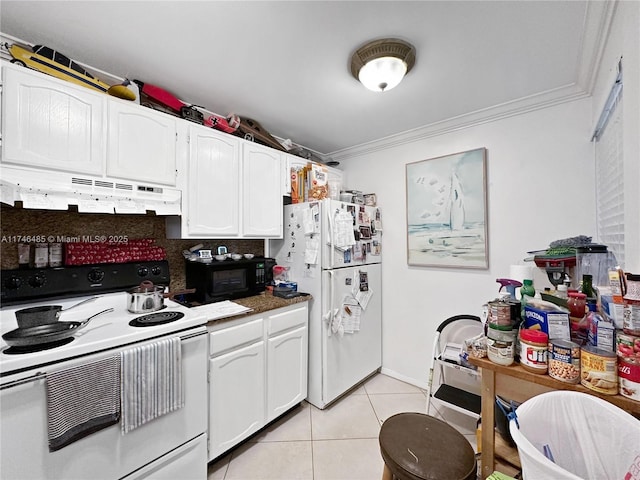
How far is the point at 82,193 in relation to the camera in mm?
1349

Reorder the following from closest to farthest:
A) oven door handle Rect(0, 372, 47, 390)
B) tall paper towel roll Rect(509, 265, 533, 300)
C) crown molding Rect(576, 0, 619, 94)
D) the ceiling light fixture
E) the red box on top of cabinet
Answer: oven door handle Rect(0, 372, 47, 390) < crown molding Rect(576, 0, 619, 94) < the ceiling light fixture < the red box on top of cabinet < tall paper towel roll Rect(509, 265, 533, 300)

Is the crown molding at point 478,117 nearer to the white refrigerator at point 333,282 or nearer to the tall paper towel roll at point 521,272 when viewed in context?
the white refrigerator at point 333,282

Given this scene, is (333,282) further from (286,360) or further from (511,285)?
(511,285)

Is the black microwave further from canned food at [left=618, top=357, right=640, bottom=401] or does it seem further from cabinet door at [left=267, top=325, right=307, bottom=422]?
canned food at [left=618, top=357, right=640, bottom=401]

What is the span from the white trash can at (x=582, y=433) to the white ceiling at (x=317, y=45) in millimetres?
1561

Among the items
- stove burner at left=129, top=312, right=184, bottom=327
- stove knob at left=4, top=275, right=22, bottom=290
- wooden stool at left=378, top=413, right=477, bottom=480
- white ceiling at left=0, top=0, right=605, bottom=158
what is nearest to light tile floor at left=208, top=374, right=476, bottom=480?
wooden stool at left=378, top=413, right=477, bottom=480

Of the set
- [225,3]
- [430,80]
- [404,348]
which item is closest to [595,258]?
[430,80]

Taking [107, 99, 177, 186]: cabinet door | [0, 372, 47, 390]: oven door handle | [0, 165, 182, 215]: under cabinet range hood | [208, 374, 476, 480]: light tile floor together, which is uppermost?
[107, 99, 177, 186]: cabinet door

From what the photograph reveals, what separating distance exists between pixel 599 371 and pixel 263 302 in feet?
5.57

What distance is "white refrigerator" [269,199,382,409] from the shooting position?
2117mm

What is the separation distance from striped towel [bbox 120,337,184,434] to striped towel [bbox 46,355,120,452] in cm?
4

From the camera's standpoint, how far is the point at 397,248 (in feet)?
8.61

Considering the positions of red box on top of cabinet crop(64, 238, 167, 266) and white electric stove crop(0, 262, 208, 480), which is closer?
white electric stove crop(0, 262, 208, 480)

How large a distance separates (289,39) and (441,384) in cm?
271
